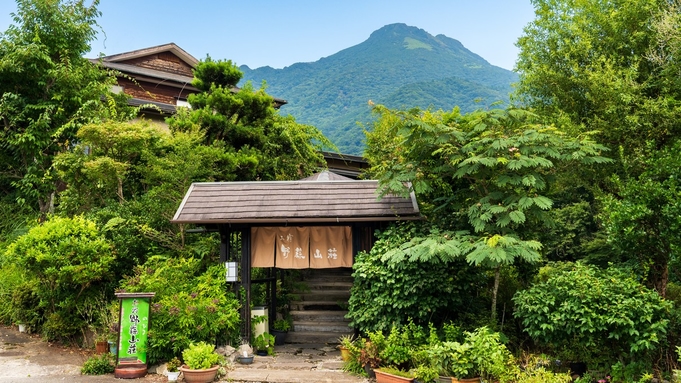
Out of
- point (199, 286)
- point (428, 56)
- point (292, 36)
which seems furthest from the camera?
point (428, 56)

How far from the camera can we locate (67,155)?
1213 centimetres

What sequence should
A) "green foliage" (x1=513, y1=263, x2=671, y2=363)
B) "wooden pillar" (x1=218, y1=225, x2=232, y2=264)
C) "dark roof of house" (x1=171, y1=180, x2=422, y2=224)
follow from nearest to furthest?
"green foliage" (x1=513, y1=263, x2=671, y2=363) → "dark roof of house" (x1=171, y1=180, x2=422, y2=224) → "wooden pillar" (x1=218, y1=225, x2=232, y2=264)

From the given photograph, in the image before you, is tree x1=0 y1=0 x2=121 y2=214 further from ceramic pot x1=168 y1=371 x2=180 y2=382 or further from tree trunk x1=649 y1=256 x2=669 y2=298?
tree trunk x1=649 y1=256 x2=669 y2=298

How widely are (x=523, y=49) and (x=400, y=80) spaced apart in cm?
6951

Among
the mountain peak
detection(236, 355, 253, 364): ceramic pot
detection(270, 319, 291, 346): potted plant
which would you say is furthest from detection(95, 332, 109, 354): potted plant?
Result: the mountain peak

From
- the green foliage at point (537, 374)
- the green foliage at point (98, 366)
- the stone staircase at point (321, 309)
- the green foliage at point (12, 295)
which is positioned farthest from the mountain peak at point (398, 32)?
the green foliage at point (537, 374)

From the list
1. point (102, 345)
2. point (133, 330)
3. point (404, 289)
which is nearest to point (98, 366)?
point (102, 345)

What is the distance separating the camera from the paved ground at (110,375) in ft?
26.0

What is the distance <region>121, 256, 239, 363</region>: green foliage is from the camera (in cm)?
828

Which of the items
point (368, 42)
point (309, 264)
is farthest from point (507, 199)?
point (368, 42)

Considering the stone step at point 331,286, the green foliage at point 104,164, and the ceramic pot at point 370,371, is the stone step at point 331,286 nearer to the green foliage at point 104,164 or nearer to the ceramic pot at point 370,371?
the ceramic pot at point 370,371

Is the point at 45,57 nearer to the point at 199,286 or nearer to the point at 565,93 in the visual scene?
the point at 199,286

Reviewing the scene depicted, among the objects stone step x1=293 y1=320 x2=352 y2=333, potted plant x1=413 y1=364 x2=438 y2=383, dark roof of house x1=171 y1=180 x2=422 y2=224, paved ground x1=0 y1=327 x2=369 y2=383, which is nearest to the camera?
potted plant x1=413 y1=364 x2=438 y2=383

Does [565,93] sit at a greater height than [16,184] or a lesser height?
greater
